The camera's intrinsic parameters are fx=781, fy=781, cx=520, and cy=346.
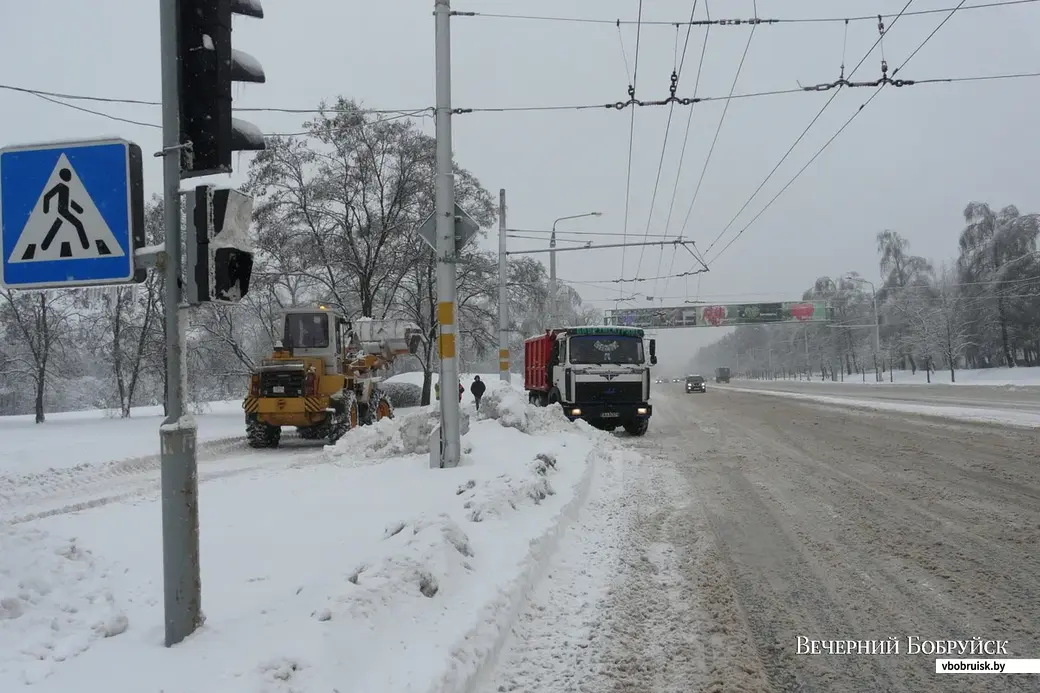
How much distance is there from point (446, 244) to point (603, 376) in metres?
9.69

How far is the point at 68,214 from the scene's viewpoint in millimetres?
3945

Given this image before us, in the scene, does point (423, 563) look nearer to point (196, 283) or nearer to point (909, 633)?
point (196, 283)

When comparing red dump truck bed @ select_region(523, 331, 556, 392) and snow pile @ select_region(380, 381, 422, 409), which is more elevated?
red dump truck bed @ select_region(523, 331, 556, 392)

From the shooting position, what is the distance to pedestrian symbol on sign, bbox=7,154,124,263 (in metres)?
3.91

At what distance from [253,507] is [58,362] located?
37593mm

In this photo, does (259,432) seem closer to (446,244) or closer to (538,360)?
(538,360)

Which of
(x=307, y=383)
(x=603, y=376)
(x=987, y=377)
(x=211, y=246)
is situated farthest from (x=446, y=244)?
(x=987, y=377)

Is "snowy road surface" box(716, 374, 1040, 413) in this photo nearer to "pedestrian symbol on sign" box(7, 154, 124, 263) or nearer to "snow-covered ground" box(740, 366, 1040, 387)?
"snow-covered ground" box(740, 366, 1040, 387)

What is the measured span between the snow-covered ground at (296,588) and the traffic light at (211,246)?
176cm

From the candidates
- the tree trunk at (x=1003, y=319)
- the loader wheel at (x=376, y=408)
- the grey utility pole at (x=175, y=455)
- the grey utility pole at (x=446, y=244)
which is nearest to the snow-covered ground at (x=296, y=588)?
the grey utility pole at (x=175, y=455)

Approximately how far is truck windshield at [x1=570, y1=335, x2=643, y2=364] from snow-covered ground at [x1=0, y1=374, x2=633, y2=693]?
10.9 meters

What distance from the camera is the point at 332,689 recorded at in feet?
11.5

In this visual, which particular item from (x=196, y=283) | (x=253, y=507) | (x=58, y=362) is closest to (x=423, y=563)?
(x=196, y=283)

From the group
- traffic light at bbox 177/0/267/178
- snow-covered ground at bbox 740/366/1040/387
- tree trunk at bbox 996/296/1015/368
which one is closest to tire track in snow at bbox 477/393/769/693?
traffic light at bbox 177/0/267/178
